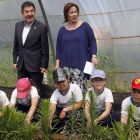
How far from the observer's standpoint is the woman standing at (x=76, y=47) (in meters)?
3.65

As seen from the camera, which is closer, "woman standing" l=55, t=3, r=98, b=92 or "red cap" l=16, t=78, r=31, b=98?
"red cap" l=16, t=78, r=31, b=98

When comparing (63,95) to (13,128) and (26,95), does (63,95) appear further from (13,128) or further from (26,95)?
(13,128)

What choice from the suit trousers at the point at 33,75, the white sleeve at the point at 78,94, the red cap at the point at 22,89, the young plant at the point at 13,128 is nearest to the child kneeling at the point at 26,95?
the red cap at the point at 22,89

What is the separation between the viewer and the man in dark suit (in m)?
4.08

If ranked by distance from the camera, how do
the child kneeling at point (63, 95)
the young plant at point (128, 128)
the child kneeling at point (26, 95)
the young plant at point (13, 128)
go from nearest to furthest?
the young plant at point (128, 128)
the young plant at point (13, 128)
the child kneeling at point (63, 95)
the child kneeling at point (26, 95)

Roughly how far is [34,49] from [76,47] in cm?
88

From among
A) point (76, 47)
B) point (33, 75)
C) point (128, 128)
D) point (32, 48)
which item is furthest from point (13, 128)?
point (32, 48)

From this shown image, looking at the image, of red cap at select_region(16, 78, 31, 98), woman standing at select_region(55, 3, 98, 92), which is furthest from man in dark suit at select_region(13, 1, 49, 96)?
red cap at select_region(16, 78, 31, 98)

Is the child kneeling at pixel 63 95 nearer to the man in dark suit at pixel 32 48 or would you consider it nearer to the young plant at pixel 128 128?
the man in dark suit at pixel 32 48

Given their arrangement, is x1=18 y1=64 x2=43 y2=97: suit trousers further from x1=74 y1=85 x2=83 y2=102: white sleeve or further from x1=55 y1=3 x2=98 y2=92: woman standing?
x1=74 y1=85 x2=83 y2=102: white sleeve

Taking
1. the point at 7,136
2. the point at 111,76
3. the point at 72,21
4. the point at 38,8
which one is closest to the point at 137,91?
the point at 72,21

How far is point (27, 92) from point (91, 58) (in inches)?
46.3

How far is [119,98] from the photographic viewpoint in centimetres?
404

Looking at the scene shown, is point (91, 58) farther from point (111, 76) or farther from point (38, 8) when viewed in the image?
point (38, 8)
